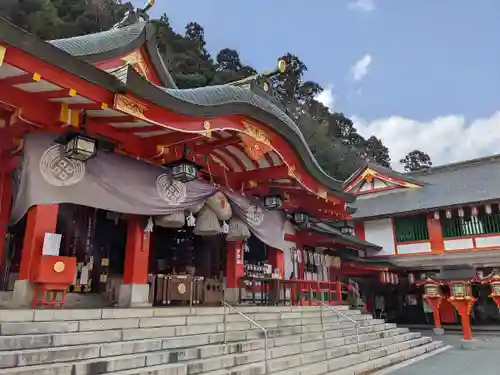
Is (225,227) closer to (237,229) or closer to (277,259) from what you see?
(237,229)

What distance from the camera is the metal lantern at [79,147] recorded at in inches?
245

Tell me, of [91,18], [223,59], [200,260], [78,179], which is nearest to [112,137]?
[78,179]

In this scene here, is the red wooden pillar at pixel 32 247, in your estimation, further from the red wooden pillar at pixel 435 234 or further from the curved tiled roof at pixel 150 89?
the red wooden pillar at pixel 435 234

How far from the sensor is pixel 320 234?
15.2 metres

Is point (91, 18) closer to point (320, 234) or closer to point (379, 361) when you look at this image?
point (320, 234)

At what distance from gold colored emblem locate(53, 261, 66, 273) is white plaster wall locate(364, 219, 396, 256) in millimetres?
18380

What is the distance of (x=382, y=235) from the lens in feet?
→ 70.8

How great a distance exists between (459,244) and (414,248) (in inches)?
83.8

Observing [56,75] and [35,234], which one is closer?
[56,75]

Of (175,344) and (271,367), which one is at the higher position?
(175,344)

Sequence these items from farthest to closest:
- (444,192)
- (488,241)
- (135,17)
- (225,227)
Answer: (444,192) → (488,241) → (135,17) → (225,227)

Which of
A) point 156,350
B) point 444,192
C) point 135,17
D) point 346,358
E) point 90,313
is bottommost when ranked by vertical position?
point 346,358

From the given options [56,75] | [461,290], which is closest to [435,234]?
[461,290]

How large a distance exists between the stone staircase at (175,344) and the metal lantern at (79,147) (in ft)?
8.11
